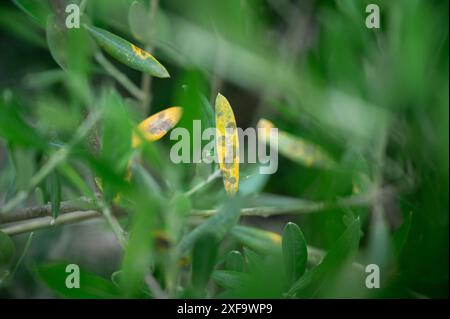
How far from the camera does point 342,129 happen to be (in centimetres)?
76

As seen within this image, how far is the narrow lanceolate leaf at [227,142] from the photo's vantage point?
0.50m

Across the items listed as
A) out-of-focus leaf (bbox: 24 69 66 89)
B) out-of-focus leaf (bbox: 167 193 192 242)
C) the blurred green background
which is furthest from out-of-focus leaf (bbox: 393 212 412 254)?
out-of-focus leaf (bbox: 24 69 66 89)

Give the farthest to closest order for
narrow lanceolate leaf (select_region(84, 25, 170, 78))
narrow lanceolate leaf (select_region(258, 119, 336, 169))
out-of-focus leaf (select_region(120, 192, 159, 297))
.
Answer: narrow lanceolate leaf (select_region(258, 119, 336, 169))
narrow lanceolate leaf (select_region(84, 25, 170, 78))
out-of-focus leaf (select_region(120, 192, 159, 297))

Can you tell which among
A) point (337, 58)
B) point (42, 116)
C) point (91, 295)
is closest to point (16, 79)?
point (42, 116)

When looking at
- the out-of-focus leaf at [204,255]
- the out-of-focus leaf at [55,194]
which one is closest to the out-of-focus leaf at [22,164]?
the out-of-focus leaf at [55,194]

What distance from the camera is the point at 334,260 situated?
1.63 feet

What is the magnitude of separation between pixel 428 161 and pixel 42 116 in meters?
0.40

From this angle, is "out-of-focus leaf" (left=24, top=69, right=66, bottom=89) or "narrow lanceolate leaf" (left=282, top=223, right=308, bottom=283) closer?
"narrow lanceolate leaf" (left=282, top=223, right=308, bottom=283)

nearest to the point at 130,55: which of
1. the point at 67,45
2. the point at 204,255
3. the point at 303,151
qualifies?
the point at 67,45

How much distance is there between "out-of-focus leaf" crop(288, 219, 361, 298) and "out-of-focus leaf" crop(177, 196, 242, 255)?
0.25 ft

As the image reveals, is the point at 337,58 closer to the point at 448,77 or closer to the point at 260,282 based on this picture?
the point at 448,77

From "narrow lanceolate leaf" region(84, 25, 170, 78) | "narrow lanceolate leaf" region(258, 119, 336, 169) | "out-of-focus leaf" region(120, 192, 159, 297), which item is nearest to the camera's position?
"out-of-focus leaf" region(120, 192, 159, 297)

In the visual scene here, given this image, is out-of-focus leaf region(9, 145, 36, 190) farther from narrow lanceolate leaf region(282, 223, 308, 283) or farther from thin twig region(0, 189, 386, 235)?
narrow lanceolate leaf region(282, 223, 308, 283)

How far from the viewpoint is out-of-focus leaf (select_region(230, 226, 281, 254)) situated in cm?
61
